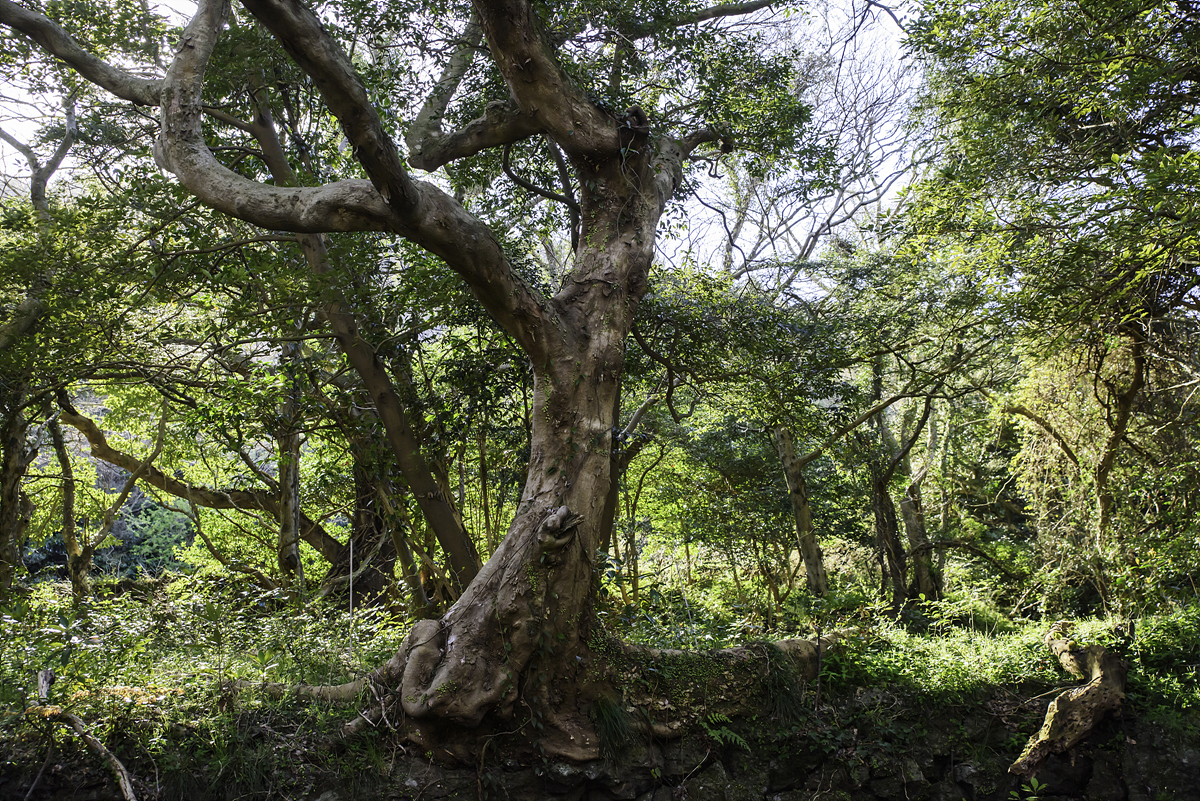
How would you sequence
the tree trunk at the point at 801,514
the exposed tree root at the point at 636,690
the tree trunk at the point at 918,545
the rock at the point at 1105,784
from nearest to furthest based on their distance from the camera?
the exposed tree root at the point at 636,690 < the rock at the point at 1105,784 < the tree trunk at the point at 801,514 < the tree trunk at the point at 918,545

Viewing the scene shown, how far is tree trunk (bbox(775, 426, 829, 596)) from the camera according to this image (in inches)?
357

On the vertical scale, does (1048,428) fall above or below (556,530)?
above

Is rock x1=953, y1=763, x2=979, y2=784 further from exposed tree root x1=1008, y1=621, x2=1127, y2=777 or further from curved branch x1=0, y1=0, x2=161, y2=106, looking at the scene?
curved branch x1=0, y1=0, x2=161, y2=106

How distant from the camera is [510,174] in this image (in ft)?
17.8

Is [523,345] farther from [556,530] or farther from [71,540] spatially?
[71,540]

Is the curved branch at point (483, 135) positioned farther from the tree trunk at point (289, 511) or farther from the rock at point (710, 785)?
the rock at point (710, 785)

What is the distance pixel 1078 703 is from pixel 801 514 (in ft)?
14.8

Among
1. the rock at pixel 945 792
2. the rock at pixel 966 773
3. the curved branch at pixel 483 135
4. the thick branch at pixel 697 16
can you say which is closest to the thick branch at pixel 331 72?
the curved branch at pixel 483 135

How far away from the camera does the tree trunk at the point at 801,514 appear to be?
29.8 feet

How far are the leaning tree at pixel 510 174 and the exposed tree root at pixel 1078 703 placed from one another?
3.08 m

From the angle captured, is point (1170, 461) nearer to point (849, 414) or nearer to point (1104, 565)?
point (1104, 565)

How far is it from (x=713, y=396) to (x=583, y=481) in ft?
11.5


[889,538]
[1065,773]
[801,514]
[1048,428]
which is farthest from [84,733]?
[889,538]

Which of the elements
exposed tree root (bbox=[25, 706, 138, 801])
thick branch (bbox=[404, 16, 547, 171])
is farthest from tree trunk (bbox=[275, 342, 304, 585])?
exposed tree root (bbox=[25, 706, 138, 801])
